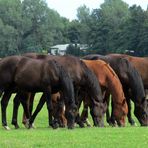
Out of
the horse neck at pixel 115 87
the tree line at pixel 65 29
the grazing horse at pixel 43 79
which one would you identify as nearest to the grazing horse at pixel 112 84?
the horse neck at pixel 115 87

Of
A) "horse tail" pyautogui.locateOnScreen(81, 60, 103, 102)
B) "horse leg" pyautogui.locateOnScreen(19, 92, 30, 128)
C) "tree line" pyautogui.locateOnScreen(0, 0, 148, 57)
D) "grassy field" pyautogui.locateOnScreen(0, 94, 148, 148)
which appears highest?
"horse tail" pyautogui.locateOnScreen(81, 60, 103, 102)

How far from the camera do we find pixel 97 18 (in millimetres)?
134250

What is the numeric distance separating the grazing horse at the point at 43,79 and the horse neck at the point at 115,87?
166 cm

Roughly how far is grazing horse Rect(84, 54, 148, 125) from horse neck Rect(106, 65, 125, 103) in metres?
0.53

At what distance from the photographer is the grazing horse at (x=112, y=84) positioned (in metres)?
15.5

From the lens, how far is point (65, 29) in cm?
13925

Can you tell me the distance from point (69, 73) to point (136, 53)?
79423 millimetres

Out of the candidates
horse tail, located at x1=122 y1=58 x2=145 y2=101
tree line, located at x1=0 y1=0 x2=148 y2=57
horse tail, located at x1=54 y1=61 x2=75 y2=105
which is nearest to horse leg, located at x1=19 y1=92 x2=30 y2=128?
horse tail, located at x1=54 y1=61 x2=75 y2=105

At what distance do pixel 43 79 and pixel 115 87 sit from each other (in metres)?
2.30

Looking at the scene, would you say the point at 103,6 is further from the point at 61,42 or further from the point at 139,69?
the point at 139,69

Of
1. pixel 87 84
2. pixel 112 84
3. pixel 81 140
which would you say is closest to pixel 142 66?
pixel 112 84

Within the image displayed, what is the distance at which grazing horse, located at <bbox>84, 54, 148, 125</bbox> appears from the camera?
51.9 ft

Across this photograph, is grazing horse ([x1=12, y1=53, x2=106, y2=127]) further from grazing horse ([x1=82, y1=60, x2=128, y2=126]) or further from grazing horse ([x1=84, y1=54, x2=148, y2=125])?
grazing horse ([x1=84, y1=54, x2=148, y2=125])

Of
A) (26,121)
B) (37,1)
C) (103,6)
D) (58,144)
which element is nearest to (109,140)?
(58,144)
